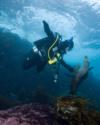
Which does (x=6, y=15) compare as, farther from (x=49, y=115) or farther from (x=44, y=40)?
(x=49, y=115)

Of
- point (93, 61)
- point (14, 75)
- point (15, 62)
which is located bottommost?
point (14, 75)

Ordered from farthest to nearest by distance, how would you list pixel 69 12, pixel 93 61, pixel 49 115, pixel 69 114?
pixel 93 61, pixel 69 12, pixel 49 115, pixel 69 114

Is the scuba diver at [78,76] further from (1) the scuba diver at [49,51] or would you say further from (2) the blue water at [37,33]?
(2) the blue water at [37,33]

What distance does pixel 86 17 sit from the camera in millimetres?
21547

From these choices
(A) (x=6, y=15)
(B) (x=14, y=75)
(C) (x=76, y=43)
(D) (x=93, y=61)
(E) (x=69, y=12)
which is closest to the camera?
(B) (x=14, y=75)

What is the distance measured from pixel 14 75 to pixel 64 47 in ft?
29.8

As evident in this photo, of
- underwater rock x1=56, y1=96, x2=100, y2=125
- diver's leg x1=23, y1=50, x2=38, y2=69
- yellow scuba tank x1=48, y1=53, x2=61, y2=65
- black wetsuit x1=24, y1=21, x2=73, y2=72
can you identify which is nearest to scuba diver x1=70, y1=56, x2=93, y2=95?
yellow scuba tank x1=48, y1=53, x2=61, y2=65

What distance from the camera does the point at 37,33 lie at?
2989 centimetres

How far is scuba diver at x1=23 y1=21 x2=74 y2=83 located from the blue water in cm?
353

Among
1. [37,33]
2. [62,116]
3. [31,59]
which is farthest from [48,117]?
[37,33]

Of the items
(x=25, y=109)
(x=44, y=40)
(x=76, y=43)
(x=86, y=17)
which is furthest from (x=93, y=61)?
(x=25, y=109)

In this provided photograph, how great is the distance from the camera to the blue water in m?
16.8

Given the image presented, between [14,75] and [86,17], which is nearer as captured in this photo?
[14,75]

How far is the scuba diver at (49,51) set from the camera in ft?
29.3
